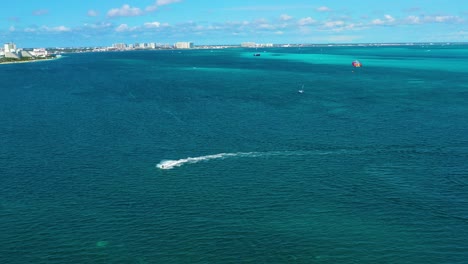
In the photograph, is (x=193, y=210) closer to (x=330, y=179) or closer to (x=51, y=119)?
(x=330, y=179)

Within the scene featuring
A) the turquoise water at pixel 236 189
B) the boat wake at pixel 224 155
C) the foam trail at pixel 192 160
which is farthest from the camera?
the boat wake at pixel 224 155

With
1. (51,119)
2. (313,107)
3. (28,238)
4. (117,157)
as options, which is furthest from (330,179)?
(51,119)

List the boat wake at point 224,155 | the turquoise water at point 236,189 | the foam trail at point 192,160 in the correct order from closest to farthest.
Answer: the turquoise water at point 236,189, the foam trail at point 192,160, the boat wake at point 224,155

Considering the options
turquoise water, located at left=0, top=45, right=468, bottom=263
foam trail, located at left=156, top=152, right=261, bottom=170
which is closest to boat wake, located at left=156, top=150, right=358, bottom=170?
foam trail, located at left=156, top=152, right=261, bottom=170

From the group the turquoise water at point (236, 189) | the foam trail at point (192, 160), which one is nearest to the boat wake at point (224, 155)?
the foam trail at point (192, 160)

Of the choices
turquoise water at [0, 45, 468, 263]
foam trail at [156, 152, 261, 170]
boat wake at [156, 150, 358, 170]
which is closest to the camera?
turquoise water at [0, 45, 468, 263]

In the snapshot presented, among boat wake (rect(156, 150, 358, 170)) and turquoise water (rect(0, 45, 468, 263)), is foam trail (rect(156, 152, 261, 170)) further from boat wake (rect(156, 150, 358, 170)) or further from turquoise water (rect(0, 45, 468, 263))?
turquoise water (rect(0, 45, 468, 263))

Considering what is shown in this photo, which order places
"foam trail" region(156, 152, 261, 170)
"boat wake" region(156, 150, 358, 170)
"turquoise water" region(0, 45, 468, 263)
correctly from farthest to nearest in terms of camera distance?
"boat wake" region(156, 150, 358, 170) < "foam trail" region(156, 152, 261, 170) < "turquoise water" region(0, 45, 468, 263)

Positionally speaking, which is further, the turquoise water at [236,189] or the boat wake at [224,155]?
the boat wake at [224,155]

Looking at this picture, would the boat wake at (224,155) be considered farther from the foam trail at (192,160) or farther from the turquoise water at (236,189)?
the turquoise water at (236,189)

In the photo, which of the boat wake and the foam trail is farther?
the boat wake

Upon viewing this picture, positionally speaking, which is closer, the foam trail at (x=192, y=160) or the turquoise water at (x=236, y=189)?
the turquoise water at (x=236, y=189)
